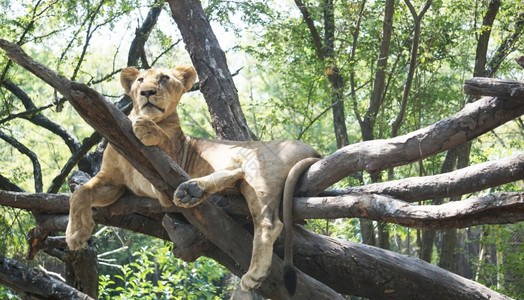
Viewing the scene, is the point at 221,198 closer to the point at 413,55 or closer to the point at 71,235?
the point at 71,235

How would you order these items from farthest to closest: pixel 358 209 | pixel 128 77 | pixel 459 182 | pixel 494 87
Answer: pixel 128 77 → pixel 358 209 → pixel 459 182 → pixel 494 87

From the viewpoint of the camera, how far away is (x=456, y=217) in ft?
13.0

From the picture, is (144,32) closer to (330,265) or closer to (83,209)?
(83,209)

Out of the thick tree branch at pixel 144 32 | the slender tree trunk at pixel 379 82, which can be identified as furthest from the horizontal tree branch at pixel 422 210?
the thick tree branch at pixel 144 32

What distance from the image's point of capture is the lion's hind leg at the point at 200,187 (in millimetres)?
4691

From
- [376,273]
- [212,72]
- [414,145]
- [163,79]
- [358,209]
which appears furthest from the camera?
[212,72]

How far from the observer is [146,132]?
473 centimetres

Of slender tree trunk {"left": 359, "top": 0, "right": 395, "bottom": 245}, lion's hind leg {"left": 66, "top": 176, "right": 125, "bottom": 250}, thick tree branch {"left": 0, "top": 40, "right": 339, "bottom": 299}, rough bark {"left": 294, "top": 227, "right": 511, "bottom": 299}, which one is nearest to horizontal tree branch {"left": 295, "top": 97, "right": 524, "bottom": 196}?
thick tree branch {"left": 0, "top": 40, "right": 339, "bottom": 299}

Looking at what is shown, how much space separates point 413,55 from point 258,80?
62.0 ft

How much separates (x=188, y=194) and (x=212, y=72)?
122 inches

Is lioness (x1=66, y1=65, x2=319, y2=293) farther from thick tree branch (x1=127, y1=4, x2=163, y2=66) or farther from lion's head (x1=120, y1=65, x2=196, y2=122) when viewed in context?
thick tree branch (x1=127, y1=4, x2=163, y2=66)

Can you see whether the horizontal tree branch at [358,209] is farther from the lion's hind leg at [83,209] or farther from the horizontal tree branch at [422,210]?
the lion's hind leg at [83,209]

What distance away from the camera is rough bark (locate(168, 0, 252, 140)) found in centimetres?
734

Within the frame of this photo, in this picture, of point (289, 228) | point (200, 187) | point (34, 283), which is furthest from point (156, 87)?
point (34, 283)
